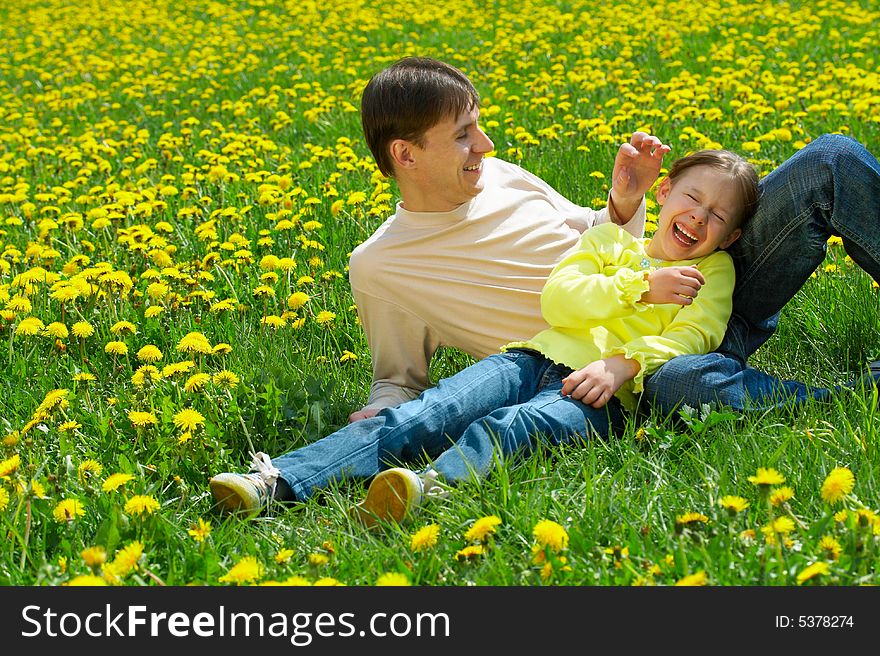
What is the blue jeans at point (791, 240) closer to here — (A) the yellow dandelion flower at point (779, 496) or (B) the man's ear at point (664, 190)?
(B) the man's ear at point (664, 190)

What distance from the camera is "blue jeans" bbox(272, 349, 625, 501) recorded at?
2492mm

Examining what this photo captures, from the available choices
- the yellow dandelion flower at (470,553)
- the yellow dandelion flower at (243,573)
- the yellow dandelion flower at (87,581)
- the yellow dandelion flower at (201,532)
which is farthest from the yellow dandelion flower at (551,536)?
the yellow dandelion flower at (87,581)

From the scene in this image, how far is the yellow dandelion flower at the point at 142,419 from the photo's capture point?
8.84 feet

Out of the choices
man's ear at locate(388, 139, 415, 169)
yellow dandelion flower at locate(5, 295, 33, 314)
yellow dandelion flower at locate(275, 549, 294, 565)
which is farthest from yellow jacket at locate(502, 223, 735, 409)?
yellow dandelion flower at locate(5, 295, 33, 314)

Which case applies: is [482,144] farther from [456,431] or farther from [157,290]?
[157,290]

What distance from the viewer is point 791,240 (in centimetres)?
276

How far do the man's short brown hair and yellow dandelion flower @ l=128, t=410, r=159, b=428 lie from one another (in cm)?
97

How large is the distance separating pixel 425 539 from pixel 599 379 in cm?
72

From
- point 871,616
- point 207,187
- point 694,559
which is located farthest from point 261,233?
point 871,616

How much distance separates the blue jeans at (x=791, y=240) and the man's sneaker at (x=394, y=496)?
660 millimetres

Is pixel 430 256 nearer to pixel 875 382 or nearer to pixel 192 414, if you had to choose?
pixel 192 414

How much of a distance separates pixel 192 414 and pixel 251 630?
90 centimetres

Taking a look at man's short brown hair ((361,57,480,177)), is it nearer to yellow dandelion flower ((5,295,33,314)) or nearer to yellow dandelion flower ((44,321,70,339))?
yellow dandelion flower ((44,321,70,339))

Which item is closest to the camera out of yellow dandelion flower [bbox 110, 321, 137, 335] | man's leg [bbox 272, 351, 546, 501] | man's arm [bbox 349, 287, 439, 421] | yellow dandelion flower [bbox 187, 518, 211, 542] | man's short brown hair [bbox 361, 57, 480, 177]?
yellow dandelion flower [bbox 187, 518, 211, 542]
